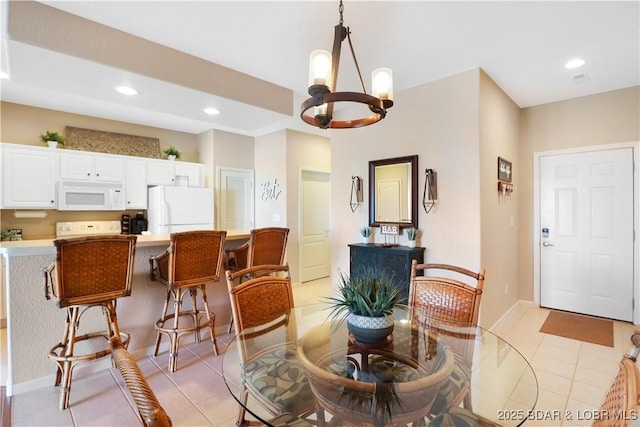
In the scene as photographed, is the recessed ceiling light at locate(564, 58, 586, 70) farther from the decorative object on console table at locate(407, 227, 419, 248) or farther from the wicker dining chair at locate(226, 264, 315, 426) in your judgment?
the wicker dining chair at locate(226, 264, 315, 426)

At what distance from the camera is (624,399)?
72 cm

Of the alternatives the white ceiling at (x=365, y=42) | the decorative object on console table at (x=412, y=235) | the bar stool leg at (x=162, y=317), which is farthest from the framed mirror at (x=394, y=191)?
the bar stool leg at (x=162, y=317)

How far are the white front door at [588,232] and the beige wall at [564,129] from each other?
134 millimetres

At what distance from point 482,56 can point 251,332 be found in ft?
9.82

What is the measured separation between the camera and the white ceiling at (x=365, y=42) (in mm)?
2152

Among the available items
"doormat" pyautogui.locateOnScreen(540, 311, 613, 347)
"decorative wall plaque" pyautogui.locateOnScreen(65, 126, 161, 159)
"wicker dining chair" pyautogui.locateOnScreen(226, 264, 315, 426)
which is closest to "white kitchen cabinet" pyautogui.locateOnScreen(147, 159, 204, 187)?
"decorative wall plaque" pyautogui.locateOnScreen(65, 126, 161, 159)

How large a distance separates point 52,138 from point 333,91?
13.6ft

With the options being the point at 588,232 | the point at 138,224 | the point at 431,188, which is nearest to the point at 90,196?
the point at 138,224

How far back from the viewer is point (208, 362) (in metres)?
2.63

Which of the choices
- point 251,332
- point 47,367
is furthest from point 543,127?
point 47,367

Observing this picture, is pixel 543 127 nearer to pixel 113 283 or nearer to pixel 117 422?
pixel 113 283

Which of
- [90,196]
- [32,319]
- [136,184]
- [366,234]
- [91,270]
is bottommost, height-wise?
[32,319]

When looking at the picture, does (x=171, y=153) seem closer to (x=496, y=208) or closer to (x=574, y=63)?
(x=496, y=208)

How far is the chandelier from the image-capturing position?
1.58 meters
